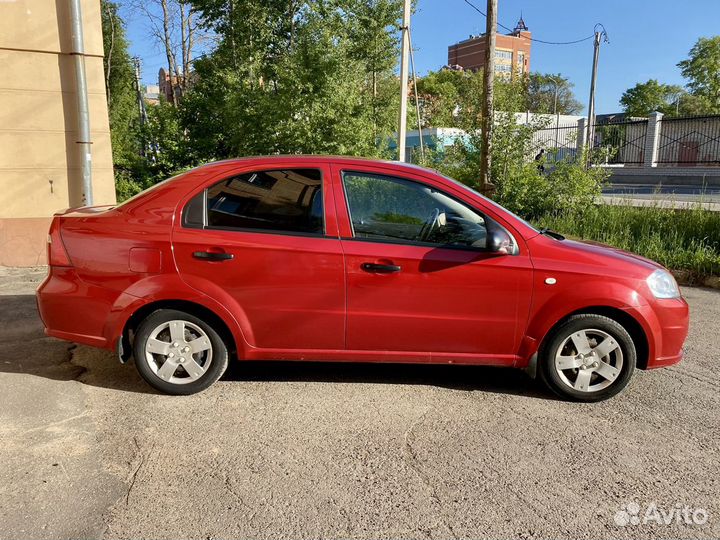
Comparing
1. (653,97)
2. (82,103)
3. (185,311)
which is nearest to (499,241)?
(185,311)

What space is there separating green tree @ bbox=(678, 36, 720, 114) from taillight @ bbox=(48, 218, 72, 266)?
184 ft

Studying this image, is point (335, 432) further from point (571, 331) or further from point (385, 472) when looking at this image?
point (571, 331)

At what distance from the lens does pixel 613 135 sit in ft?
91.5

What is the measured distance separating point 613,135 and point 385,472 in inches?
1128

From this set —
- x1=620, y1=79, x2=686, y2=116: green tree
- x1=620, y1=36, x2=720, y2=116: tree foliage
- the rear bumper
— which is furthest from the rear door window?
x1=620, y1=79, x2=686, y2=116: green tree

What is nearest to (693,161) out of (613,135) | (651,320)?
(613,135)

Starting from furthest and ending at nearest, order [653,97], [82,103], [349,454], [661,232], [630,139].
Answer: [653,97] < [630,139] < [661,232] < [82,103] < [349,454]

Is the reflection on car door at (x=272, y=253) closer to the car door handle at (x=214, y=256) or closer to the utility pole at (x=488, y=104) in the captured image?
the car door handle at (x=214, y=256)

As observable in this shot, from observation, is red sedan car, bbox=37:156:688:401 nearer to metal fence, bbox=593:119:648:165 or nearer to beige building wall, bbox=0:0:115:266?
beige building wall, bbox=0:0:115:266

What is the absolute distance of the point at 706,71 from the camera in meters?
51.2

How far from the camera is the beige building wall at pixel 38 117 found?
8.21 meters

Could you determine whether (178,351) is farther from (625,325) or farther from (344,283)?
(625,325)

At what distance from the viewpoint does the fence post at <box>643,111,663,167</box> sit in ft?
89.6

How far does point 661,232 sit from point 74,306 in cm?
863
